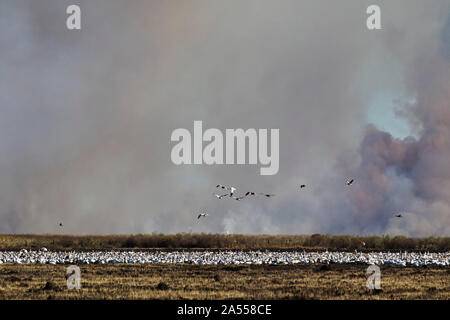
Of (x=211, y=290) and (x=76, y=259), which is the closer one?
(x=211, y=290)

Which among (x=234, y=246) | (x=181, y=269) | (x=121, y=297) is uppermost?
(x=121, y=297)

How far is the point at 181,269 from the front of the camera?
49.9 metres

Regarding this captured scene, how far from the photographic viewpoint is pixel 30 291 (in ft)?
112

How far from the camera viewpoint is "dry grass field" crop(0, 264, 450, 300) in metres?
32.4

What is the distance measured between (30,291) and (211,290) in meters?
10.3

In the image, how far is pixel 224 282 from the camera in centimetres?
3872

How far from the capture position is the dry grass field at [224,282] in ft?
106
